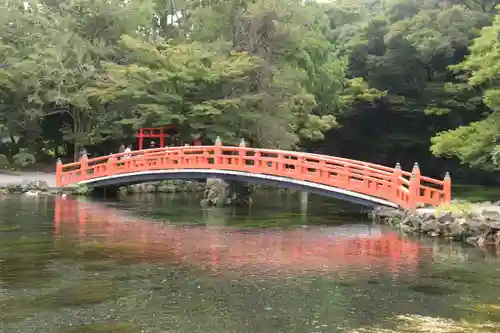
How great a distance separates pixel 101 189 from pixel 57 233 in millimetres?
11090

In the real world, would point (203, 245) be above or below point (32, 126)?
below

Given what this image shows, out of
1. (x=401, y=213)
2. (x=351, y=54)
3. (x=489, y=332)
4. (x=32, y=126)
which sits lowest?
(x=489, y=332)

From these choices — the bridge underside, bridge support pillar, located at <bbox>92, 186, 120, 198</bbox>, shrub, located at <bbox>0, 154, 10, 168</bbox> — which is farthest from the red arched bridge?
shrub, located at <bbox>0, 154, 10, 168</bbox>

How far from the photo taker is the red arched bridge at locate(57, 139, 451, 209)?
17.3m

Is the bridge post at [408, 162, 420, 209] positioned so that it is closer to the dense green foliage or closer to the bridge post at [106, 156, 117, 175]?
the dense green foliage

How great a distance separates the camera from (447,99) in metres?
34.1

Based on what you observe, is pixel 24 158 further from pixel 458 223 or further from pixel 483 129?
pixel 458 223

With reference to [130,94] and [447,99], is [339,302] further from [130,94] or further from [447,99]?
[447,99]

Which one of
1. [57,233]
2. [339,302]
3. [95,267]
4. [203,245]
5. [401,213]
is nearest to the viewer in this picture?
[339,302]

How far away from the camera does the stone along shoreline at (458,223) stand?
14555mm

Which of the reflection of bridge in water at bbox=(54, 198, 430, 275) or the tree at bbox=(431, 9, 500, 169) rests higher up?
the tree at bbox=(431, 9, 500, 169)

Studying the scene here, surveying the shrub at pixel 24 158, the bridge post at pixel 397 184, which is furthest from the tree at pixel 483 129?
the shrub at pixel 24 158

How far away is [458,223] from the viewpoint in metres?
15.2

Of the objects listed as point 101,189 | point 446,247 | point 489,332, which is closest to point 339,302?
point 489,332
